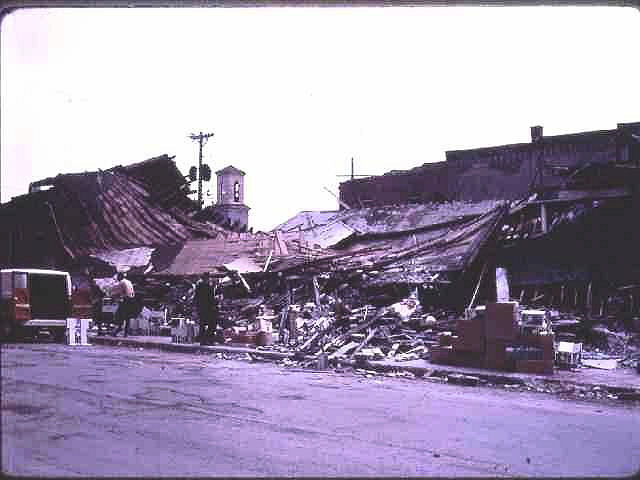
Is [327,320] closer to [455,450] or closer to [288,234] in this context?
[288,234]

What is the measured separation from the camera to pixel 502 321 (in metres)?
11.0

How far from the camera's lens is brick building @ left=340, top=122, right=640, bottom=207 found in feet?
111

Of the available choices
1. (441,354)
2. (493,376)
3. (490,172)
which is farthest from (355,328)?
(490,172)

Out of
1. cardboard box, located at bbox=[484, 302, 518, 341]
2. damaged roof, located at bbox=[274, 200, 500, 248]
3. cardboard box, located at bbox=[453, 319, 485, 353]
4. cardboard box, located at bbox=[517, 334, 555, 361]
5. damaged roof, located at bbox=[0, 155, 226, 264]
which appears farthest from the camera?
damaged roof, located at bbox=[274, 200, 500, 248]

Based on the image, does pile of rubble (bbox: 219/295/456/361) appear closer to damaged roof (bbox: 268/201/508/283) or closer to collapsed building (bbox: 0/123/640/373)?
collapsed building (bbox: 0/123/640/373)

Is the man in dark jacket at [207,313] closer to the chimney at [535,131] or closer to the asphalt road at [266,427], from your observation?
the asphalt road at [266,427]

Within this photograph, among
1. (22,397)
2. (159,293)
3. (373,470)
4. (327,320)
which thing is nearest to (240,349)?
(327,320)

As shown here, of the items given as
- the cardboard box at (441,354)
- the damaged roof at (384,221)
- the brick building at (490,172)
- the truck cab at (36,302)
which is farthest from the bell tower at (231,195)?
the brick building at (490,172)

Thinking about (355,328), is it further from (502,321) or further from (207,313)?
(502,321)

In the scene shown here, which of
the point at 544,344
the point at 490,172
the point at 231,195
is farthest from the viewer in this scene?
the point at 490,172

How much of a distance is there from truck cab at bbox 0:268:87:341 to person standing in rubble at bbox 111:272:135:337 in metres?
0.38

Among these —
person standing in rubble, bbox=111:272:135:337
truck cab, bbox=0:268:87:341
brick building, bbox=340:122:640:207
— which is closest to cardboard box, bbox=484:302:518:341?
person standing in rubble, bbox=111:272:135:337

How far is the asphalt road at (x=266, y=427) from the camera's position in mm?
3152

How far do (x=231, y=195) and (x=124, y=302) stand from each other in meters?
1.21
